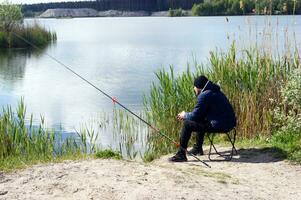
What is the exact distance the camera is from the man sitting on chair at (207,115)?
6.51m

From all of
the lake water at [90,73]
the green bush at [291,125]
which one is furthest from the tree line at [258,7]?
the green bush at [291,125]

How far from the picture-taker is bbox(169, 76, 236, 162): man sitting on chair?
21.4 feet

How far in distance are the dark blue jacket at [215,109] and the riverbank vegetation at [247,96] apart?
93cm

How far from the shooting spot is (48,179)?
5340mm

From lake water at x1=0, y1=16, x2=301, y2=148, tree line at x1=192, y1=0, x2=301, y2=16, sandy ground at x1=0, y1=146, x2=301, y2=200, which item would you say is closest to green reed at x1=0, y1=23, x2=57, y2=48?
lake water at x1=0, y1=16, x2=301, y2=148

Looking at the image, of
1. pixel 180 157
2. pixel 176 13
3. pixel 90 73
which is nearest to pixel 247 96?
Answer: pixel 180 157

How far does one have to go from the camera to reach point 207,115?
6660 millimetres

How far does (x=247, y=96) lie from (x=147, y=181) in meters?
3.68

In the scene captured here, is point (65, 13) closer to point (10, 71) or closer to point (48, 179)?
point (10, 71)

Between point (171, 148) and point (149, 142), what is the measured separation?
29.3 inches

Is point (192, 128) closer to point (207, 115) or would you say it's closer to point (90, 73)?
point (207, 115)

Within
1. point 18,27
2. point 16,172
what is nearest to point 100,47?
point 18,27

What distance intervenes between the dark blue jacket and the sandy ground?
1.82ft

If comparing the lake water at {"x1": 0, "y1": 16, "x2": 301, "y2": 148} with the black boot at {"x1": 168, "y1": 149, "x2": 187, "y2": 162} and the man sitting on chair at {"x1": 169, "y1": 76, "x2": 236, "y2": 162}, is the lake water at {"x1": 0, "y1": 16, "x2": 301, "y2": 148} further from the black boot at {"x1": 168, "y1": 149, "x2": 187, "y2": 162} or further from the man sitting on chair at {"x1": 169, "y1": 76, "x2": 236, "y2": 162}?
the black boot at {"x1": 168, "y1": 149, "x2": 187, "y2": 162}
